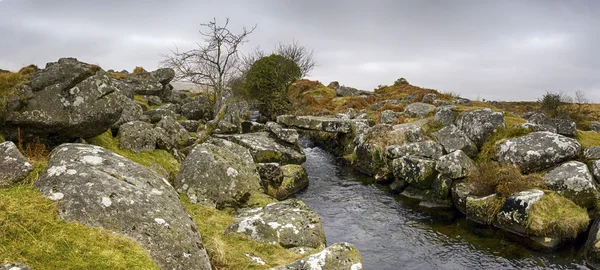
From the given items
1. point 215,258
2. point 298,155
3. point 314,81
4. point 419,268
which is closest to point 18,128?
point 215,258

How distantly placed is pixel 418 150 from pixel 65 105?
14.9m

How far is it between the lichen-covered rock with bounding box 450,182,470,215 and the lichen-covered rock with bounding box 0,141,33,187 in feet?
46.0

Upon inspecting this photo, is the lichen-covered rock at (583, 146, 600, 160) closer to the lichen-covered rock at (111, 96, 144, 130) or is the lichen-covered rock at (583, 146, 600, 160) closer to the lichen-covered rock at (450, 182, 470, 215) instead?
the lichen-covered rock at (450, 182, 470, 215)

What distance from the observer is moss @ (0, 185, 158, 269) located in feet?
16.2

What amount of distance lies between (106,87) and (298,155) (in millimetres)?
12329

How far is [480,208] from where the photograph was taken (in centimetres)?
1411

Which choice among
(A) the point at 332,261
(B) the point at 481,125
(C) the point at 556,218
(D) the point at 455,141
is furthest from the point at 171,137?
(B) the point at 481,125

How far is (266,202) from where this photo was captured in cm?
1157

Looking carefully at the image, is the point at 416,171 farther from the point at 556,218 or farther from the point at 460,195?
the point at 556,218

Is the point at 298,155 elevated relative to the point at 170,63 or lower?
lower

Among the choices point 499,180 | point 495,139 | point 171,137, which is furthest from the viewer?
point 495,139

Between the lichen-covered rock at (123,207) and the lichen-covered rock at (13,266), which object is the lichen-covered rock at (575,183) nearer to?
the lichen-covered rock at (123,207)

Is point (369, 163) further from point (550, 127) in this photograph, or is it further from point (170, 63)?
point (170, 63)

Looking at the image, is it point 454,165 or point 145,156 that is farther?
point 454,165
